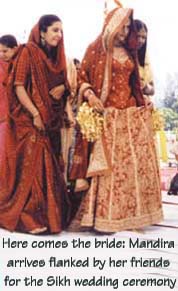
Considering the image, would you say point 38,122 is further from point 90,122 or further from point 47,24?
point 47,24

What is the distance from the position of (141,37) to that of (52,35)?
283 millimetres

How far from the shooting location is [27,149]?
2115 millimetres

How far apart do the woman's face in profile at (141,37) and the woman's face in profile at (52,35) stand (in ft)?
0.83

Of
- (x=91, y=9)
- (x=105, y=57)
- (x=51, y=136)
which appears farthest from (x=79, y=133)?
(x=91, y=9)

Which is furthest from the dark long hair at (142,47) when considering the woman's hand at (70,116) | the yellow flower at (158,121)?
the woman's hand at (70,116)

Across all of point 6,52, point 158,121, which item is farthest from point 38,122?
point 158,121

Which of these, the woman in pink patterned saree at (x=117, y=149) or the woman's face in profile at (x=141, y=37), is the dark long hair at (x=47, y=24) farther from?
the woman's face in profile at (x=141, y=37)

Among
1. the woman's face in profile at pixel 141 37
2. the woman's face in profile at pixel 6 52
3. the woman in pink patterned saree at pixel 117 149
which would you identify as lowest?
the woman in pink patterned saree at pixel 117 149

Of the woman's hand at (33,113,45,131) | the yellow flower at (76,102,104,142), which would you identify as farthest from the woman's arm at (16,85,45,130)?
the yellow flower at (76,102,104,142)

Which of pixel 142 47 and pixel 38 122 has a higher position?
pixel 142 47

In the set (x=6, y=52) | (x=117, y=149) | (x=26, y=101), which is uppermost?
(x=6, y=52)

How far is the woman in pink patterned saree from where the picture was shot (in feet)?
6.91

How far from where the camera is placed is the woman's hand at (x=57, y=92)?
212 cm

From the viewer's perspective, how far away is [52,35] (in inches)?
82.8
